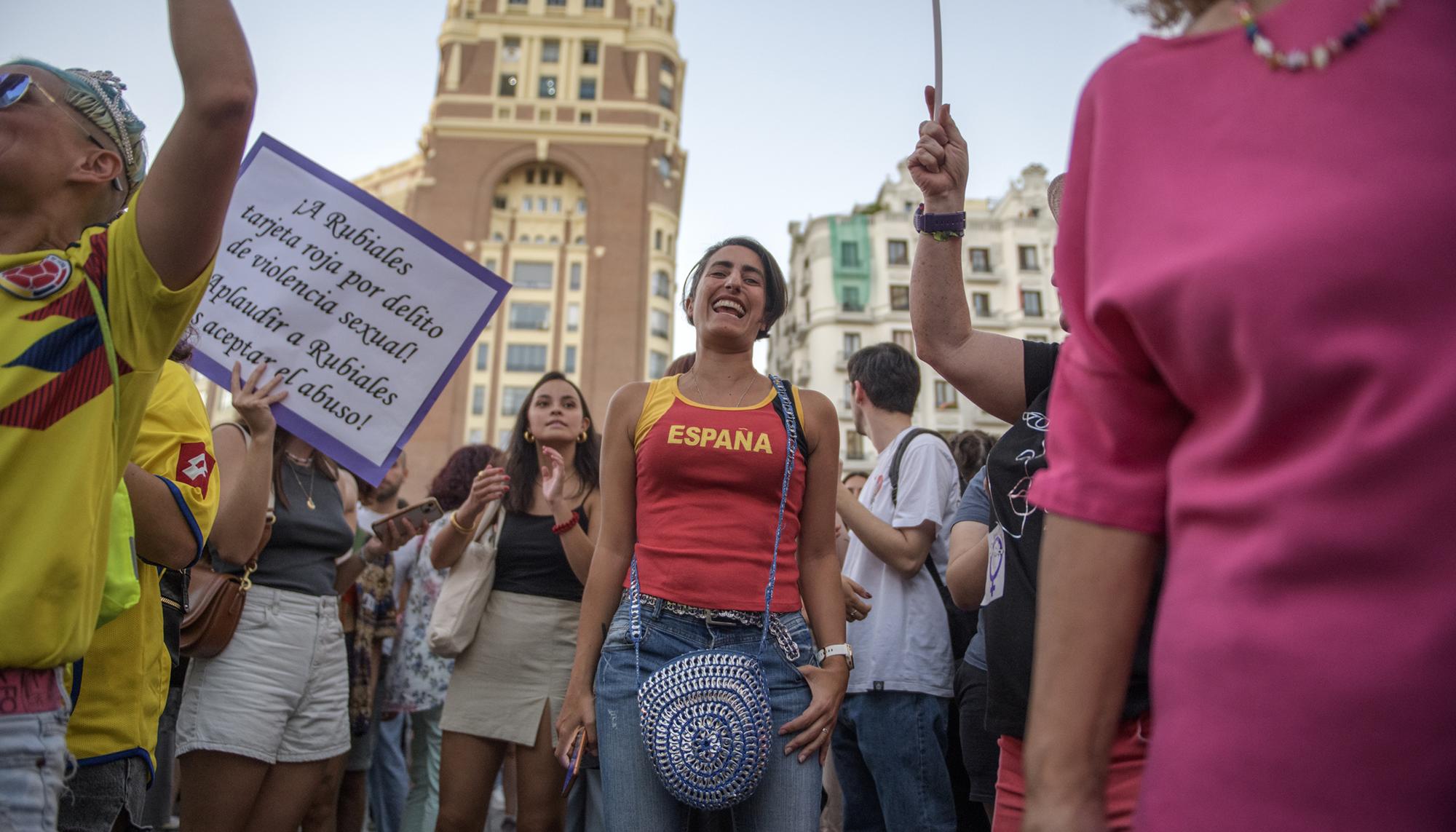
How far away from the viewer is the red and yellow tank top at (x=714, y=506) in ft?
8.60

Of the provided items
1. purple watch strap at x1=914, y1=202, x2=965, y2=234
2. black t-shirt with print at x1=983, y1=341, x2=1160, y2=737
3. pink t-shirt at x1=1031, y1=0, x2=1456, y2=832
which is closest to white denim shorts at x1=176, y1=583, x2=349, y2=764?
black t-shirt with print at x1=983, y1=341, x2=1160, y2=737

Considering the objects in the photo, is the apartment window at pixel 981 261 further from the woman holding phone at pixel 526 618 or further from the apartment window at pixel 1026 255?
the woman holding phone at pixel 526 618

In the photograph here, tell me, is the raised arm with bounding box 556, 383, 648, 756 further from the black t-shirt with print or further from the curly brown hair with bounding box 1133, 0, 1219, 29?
the curly brown hair with bounding box 1133, 0, 1219, 29

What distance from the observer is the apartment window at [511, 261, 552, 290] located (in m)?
53.2

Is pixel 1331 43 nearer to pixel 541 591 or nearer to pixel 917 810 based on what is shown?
pixel 917 810

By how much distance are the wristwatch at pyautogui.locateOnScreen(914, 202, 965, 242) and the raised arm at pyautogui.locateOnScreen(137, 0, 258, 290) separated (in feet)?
4.27

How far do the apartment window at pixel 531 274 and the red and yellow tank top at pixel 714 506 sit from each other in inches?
2039

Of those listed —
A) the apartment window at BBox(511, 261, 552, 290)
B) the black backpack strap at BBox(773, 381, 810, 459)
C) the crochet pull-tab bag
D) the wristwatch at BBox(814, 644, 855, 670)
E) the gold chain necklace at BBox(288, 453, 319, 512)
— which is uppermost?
the apartment window at BBox(511, 261, 552, 290)

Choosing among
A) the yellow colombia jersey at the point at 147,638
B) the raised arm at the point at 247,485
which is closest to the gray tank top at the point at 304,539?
the raised arm at the point at 247,485

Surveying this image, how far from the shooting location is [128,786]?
2.20 meters

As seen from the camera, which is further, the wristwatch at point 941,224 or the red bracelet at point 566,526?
the red bracelet at point 566,526

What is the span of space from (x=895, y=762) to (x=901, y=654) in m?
0.41

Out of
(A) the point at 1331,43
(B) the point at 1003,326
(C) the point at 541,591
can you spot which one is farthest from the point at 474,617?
(B) the point at 1003,326

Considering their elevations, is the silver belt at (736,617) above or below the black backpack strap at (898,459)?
below
